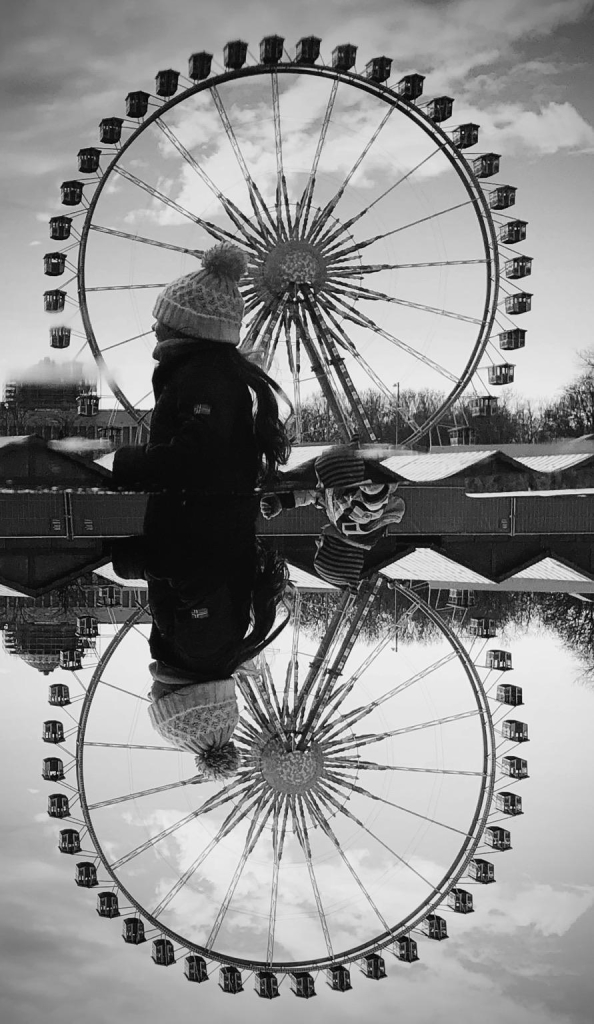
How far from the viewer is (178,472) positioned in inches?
191

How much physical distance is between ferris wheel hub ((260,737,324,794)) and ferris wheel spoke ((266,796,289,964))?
1.7 inches

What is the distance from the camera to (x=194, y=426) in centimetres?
480

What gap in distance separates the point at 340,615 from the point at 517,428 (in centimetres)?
4223

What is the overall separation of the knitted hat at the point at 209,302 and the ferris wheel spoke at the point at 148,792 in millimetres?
3159

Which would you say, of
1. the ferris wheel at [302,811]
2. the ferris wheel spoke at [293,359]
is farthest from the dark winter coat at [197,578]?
the ferris wheel spoke at [293,359]

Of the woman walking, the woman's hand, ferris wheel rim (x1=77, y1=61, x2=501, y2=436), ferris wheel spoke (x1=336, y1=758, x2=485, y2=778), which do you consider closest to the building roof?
the woman's hand

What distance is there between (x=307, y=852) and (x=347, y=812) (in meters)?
0.22

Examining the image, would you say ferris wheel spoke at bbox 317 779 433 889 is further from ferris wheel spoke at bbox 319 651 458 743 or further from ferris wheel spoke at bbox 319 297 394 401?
ferris wheel spoke at bbox 319 297 394 401

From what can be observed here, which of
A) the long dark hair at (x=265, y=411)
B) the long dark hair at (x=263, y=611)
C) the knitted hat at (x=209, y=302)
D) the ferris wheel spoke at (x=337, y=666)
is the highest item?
the knitted hat at (x=209, y=302)

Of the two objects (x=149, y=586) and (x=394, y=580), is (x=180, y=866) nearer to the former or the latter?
(x=149, y=586)

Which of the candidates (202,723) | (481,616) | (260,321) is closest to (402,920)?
(202,723)

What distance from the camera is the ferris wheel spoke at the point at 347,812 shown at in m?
1.86

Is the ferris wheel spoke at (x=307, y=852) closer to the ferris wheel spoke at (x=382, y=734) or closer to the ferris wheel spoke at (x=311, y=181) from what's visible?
the ferris wheel spoke at (x=382, y=734)

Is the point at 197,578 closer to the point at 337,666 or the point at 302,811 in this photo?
the point at 337,666
